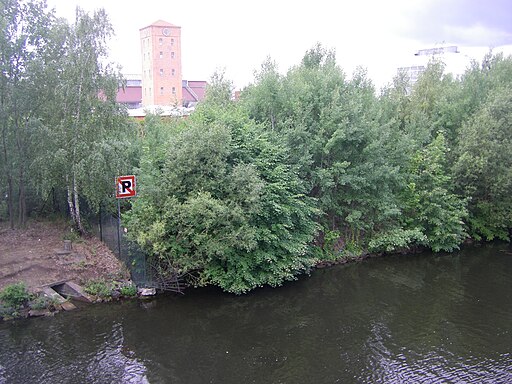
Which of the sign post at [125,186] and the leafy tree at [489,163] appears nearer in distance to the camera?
the sign post at [125,186]

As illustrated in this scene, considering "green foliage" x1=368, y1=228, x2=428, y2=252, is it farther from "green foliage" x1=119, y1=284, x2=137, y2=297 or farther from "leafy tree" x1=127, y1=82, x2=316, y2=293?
"green foliage" x1=119, y1=284, x2=137, y2=297

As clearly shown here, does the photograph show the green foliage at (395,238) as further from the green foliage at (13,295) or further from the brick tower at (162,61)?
the brick tower at (162,61)

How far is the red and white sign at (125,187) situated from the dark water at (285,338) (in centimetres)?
427

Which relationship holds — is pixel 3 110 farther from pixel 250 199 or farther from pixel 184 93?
pixel 184 93

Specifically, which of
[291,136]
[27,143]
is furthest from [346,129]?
[27,143]

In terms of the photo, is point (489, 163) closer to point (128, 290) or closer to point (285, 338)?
point (285, 338)

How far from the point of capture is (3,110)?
19.7 metres

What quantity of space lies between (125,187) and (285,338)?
8564mm

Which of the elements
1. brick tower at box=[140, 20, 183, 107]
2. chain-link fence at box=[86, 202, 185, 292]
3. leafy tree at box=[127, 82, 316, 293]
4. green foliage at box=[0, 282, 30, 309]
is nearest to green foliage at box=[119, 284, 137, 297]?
chain-link fence at box=[86, 202, 185, 292]

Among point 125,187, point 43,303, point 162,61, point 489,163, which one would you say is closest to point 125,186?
point 125,187

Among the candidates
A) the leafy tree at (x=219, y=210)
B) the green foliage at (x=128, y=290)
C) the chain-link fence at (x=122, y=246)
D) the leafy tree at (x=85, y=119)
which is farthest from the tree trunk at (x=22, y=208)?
the green foliage at (x=128, y=290)

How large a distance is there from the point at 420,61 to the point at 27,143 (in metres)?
58.3

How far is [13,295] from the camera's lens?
631 inches

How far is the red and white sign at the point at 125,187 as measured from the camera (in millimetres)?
18172
